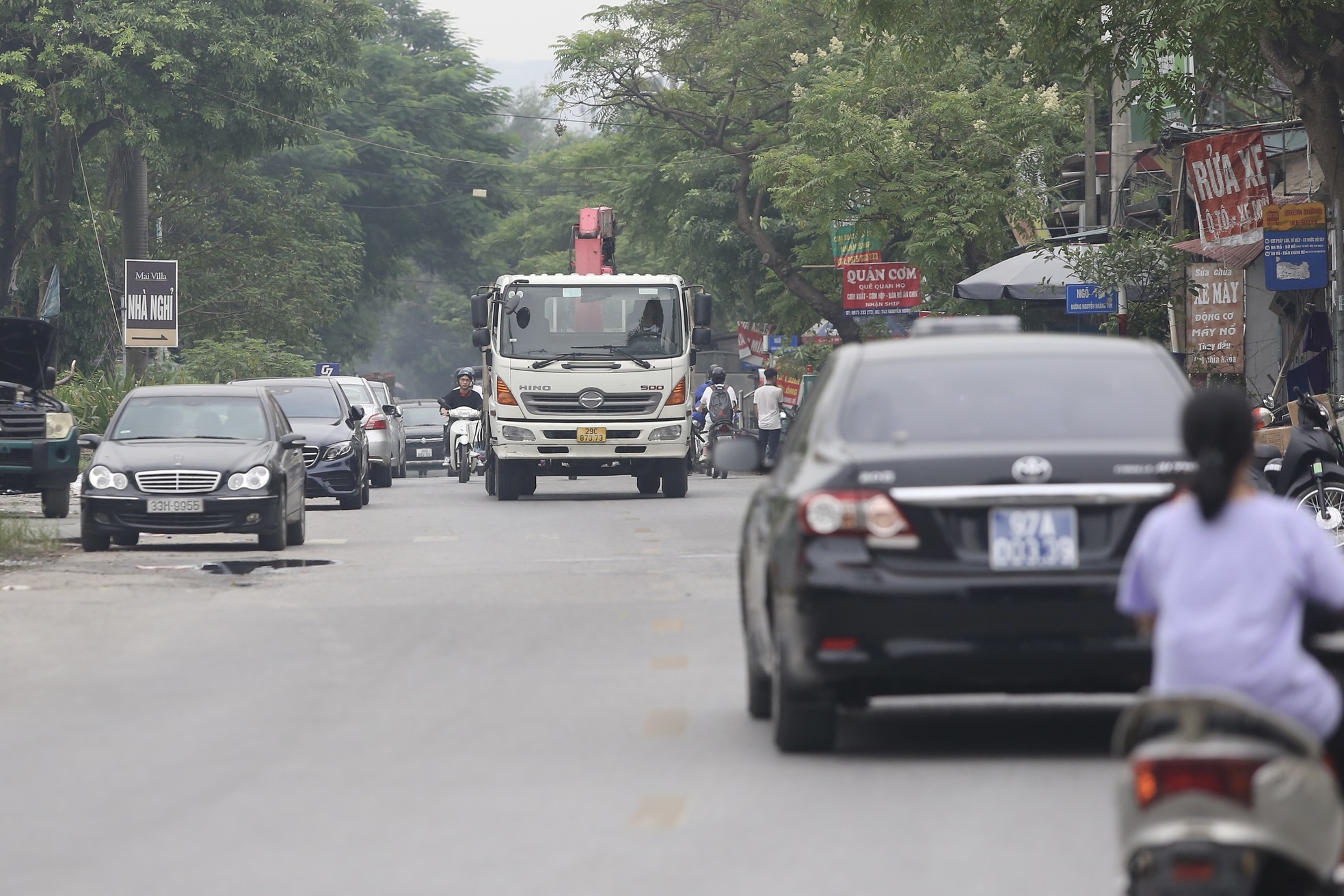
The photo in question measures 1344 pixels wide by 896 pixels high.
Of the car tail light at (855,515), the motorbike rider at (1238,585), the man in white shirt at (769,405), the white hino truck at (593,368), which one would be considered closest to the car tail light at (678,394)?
the white hino truck at (593,368)

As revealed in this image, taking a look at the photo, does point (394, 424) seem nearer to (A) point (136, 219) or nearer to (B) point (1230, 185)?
(A) point (136, 219)

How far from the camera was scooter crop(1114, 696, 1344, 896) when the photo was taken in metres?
4.62

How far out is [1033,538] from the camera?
7988 millimetres

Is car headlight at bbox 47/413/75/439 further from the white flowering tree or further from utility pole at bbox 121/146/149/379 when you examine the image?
utility pole at bbox 121/146/149/379

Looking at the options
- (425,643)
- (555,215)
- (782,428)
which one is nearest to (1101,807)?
(425,643)

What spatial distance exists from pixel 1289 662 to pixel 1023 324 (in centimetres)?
3021

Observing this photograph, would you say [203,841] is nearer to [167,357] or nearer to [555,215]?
[167,357]

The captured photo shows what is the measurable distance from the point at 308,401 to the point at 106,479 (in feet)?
32.4

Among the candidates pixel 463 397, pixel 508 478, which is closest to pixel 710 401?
pixel 463 397

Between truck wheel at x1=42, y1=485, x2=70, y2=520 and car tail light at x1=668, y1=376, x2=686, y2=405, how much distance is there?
24.8 ft

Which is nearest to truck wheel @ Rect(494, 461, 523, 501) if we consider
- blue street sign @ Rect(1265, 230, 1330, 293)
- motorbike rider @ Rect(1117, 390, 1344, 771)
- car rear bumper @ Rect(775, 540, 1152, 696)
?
blue street sign @ Rect(1265, 230, 1330, 293)

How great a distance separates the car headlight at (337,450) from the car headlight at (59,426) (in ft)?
14.9

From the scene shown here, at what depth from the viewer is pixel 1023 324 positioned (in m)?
34.8

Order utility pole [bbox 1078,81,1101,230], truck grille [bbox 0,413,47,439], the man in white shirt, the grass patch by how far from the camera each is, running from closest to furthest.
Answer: the grass patch < truck grille [bbox 0,413,47,439] < utility pole [bbox 1078,81,1101,230] < the man in white shirt
